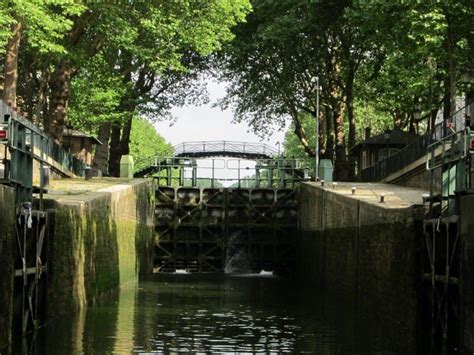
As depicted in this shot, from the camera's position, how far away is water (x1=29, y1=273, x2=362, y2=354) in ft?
47.9

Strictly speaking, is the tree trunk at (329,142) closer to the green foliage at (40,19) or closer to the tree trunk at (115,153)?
the tree trunk at (115,153)

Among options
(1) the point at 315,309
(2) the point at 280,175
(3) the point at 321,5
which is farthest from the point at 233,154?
(1) the point at 315,309

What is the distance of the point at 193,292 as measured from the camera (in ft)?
88.2

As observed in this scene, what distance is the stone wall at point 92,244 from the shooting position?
57.2 feet

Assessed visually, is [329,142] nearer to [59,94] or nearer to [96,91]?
[96,91]

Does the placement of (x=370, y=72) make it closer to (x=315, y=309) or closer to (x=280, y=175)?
(x=280, y=175)

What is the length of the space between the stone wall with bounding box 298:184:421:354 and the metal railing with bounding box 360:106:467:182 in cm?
347

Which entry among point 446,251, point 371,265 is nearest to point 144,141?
point 371,265

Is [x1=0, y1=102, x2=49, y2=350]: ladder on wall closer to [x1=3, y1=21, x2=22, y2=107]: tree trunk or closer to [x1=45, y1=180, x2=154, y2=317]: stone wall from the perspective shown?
[x1=45, y1=180, x2=154, y2=317]: stone wall

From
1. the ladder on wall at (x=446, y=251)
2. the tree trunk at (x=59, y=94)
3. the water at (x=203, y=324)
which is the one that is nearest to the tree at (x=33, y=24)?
the tree trunk at (x=59, y=94)

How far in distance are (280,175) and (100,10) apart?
1952cm

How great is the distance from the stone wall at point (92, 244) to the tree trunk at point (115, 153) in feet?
42.9

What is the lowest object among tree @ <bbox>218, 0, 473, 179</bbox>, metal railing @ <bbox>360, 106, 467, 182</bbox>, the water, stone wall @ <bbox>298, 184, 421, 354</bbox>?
the water

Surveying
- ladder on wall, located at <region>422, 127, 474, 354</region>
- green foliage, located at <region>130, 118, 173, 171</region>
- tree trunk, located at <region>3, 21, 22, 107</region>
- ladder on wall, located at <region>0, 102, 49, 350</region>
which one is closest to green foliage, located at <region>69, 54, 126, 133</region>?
tree trunk, located at <region>3, 21, 22, 107</region>
